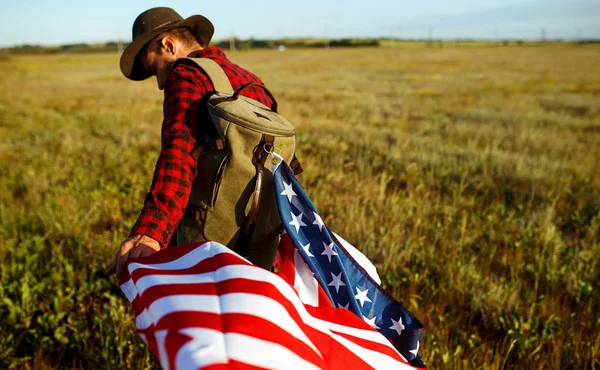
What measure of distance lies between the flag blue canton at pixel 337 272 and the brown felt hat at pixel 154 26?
95cm

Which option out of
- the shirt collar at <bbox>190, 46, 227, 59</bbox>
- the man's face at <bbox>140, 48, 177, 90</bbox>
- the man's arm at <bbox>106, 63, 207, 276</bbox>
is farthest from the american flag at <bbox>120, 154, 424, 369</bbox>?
the man's face at <bbox>140, 48, 177, 90</bbox>

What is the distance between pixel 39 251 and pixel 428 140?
689cm

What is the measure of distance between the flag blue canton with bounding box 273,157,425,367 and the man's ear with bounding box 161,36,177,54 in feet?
3.02

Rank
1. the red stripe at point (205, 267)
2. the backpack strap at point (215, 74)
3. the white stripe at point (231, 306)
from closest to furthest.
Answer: the white stripe at point (231, 306), the red stripe at point (205, 267), the backpack strap at point (215, 74)

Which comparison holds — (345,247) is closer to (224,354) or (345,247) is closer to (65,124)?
(224,354)

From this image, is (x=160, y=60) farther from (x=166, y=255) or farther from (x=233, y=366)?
(x=233, y=366)

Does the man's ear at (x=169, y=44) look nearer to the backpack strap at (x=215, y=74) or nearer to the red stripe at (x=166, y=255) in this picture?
the backpack strap at (x=215, y=74)

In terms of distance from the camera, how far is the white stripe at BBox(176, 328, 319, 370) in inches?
42.5

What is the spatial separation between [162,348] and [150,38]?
62.0 inches

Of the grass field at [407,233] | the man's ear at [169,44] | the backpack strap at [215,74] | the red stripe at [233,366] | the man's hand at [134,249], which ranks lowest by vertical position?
the grass field at [407,233]

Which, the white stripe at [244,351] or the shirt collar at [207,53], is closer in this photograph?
the white stripe at [244,351]

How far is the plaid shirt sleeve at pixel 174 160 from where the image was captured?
161cm

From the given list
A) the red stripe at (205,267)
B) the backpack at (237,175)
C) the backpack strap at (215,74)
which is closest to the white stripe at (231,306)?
the red stripe at (205,267)

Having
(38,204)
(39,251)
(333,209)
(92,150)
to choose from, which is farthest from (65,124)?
(333,209)
